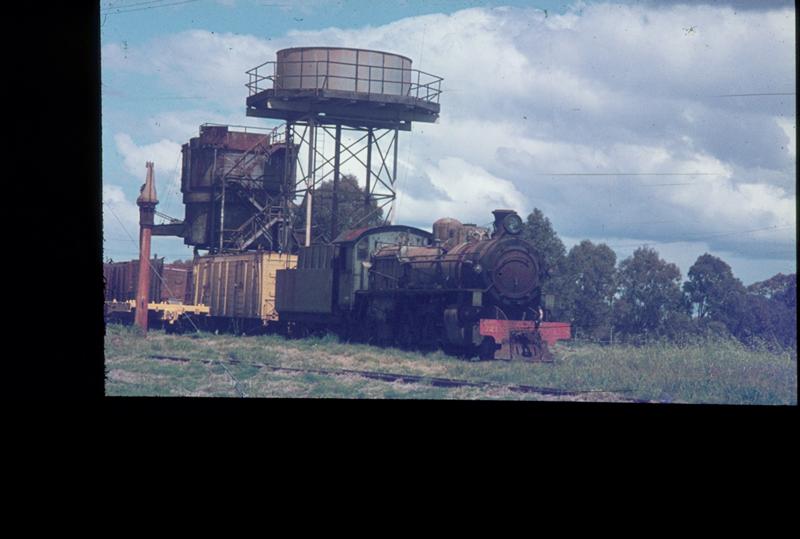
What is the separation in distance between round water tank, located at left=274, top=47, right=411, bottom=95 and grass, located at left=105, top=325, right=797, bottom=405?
6.61 metres

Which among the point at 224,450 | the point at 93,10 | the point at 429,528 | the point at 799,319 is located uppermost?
the point at 93,10

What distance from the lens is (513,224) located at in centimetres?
1680

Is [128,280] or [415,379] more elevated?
[128,280]

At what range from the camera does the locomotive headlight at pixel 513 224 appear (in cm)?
1669

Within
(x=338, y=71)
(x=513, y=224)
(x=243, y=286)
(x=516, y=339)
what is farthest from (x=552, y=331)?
(x=243, y=286)

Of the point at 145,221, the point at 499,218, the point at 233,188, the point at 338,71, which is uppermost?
the point at 338,71

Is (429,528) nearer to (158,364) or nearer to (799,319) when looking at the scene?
(799,319)

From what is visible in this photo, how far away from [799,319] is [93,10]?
15.1 ft

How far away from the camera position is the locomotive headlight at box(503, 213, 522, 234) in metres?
16.7

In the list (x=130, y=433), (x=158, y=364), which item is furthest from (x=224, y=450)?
(x=158, y=364)

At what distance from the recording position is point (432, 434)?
587 centimetres

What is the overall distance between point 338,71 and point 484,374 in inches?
365

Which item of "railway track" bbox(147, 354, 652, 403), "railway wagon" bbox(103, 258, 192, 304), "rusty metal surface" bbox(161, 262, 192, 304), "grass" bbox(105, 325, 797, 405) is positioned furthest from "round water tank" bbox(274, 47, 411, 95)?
"railway track" bbox(147, 354, 652, 403)

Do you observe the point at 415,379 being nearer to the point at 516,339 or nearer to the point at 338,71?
the point at 516,339
